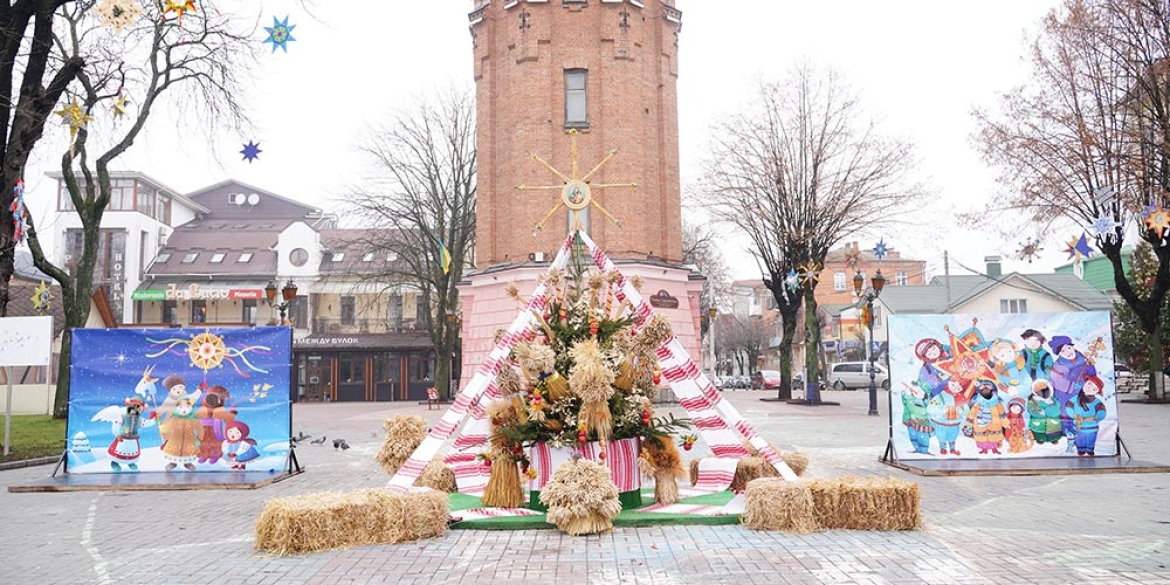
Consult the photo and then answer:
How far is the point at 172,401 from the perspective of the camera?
12633 mm

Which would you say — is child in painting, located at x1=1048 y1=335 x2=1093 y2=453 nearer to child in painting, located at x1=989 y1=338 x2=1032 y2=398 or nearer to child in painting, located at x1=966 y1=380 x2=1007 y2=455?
child in painting, located at x1=989 y1=338 x2=1032 y2=398

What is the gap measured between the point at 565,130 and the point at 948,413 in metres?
20.8

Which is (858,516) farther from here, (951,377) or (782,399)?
(782,399)

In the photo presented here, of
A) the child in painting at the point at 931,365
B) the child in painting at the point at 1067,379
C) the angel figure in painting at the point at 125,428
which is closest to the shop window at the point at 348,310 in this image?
the angel figure in painting at the point at 125,428

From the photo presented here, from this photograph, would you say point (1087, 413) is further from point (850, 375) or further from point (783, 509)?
point (850, 375)

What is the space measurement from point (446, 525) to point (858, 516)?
12.8 ft

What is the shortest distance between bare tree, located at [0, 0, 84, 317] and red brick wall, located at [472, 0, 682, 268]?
54.7 feet

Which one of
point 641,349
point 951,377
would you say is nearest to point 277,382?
point 641,349

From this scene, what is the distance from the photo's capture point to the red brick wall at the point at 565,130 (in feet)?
101

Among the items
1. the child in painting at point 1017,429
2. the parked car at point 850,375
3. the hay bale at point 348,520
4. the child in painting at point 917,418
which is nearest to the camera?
the hay bale at point 348,520

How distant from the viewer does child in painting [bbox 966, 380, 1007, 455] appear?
41.4ft

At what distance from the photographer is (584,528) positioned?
25.5 ft

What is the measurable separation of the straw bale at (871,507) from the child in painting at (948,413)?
→ 5145 millimetres

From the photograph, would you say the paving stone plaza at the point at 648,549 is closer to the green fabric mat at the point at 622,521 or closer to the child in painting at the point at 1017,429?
the green fabric mat at the point at 622,521
